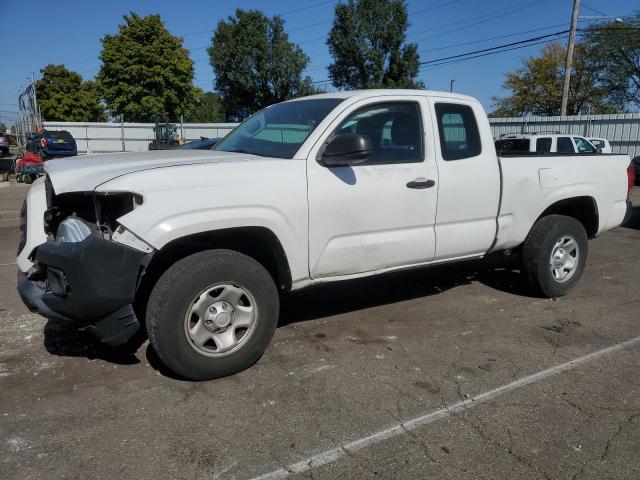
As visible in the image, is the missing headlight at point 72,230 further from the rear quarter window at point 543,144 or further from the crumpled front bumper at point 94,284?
the rear quarter window at point 543,144

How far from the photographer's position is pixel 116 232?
3135mm

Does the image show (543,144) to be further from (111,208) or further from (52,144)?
(52,144)

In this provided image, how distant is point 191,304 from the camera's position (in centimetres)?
333

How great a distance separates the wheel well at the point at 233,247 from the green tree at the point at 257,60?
3595 cm

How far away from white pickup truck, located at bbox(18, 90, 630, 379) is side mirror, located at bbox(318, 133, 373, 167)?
0.01 m

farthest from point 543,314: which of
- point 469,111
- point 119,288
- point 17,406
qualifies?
point 17,406

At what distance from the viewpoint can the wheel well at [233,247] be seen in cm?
352

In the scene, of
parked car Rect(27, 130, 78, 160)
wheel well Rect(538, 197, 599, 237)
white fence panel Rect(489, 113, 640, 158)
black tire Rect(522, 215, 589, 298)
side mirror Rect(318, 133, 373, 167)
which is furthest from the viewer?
parked car Rect(27, 130, 78, 160)

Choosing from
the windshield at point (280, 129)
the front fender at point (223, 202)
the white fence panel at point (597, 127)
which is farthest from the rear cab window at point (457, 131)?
the white fence panel at point (597, 127)

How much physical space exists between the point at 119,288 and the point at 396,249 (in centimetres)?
205

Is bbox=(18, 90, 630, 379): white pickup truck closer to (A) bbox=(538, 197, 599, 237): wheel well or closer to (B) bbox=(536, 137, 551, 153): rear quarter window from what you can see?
(A) bbox=(538, 197, 599, 237): wheel well

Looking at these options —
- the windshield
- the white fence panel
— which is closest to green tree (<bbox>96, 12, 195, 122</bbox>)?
the white fence panel

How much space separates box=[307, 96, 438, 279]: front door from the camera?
378cm

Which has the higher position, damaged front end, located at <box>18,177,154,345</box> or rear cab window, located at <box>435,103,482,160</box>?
rear cab window, located at <box>435,103,482,160</box>
